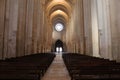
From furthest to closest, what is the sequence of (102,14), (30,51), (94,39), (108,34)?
(30,51), (94,39), (102,14), (108,34)

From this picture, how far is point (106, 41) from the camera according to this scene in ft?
41.0

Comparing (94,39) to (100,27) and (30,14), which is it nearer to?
(100,27)

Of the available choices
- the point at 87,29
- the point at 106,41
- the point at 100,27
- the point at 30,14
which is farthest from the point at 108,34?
the point at 30,14

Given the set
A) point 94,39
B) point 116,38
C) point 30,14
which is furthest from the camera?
point 30,14

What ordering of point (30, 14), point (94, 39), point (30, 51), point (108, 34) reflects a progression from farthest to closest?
1. point (30, 14)
2. point (30, 51)
3. point (94, 39)
4. point (108, 34)

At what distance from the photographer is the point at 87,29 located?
1925 centimetres

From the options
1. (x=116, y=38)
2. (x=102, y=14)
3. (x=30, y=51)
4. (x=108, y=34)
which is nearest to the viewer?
(x=116, y=38)

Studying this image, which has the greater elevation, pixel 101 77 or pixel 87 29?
pixel 87 29

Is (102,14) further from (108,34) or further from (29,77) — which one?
(29,77)

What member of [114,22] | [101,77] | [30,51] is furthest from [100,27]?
[101,77]

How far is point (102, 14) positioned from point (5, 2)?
21.8ft

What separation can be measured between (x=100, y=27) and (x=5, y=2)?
6.70 metres

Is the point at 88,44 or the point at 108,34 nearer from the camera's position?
the point at 108,34

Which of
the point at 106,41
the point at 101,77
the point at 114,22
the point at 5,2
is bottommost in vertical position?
the point at 101,77
